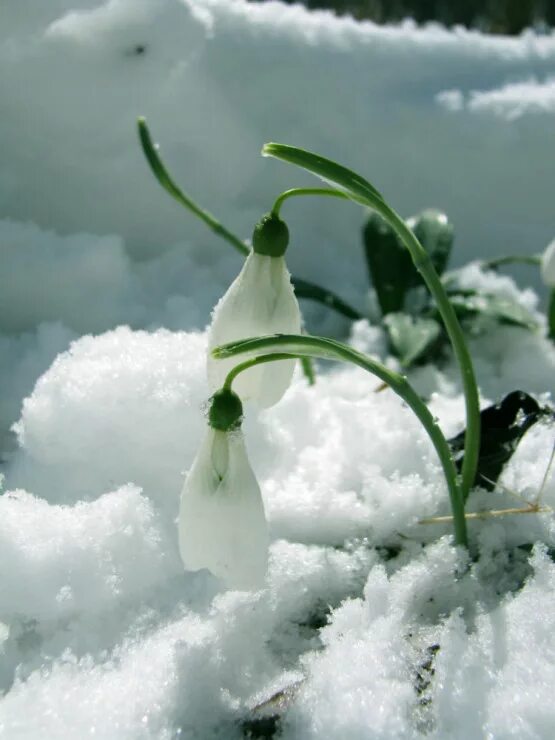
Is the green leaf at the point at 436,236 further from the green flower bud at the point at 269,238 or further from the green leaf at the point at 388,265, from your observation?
the green flower bud at the point at 269,238

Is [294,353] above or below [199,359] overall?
below

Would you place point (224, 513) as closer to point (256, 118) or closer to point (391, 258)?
point (391, 258)

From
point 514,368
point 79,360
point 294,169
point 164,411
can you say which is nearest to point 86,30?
point 294,169

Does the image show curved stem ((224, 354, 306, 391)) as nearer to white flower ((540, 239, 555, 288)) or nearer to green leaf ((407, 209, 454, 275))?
white flower ((540, 239, 555, 288))

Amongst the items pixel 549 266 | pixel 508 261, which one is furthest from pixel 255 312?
pixel 508 261

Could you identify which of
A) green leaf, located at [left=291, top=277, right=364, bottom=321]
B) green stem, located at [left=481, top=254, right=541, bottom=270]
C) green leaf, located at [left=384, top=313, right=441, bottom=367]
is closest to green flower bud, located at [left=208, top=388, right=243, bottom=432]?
green leaf, located at [left=384, top=313, right=441, bottom=367]

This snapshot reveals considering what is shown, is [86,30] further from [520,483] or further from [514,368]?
[520,483]
